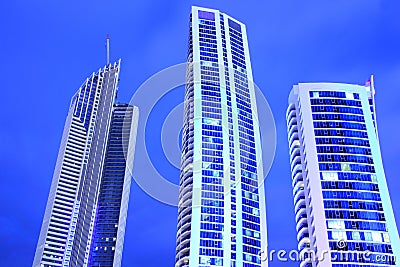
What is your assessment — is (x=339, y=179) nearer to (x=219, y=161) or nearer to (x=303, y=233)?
(x=303, y=233)

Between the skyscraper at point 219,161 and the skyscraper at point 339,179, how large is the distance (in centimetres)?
1516

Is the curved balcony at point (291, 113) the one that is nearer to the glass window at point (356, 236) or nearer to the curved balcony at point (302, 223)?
the curved balcony at point (302, 223)

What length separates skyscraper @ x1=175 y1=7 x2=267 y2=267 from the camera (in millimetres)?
104938

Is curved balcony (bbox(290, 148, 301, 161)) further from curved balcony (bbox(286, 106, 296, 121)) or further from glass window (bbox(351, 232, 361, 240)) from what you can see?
glass window (bbox(351, 232, 361, 240))

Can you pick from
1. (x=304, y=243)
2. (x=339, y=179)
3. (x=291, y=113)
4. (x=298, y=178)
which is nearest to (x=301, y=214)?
(x=304, y=243)

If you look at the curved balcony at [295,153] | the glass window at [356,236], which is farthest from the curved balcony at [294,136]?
the glass window at [356,236]

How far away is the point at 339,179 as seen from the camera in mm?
96000

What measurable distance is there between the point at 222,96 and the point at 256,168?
23.7 m

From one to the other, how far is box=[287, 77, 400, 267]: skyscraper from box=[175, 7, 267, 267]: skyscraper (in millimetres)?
15165

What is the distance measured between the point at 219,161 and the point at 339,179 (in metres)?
32.8

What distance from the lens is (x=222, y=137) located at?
12075 cm

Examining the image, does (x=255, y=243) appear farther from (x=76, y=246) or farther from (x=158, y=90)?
(x=76, y=246)

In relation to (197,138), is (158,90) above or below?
below

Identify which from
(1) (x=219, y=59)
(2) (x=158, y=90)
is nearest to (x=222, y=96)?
(1) (x=219, y=59)
